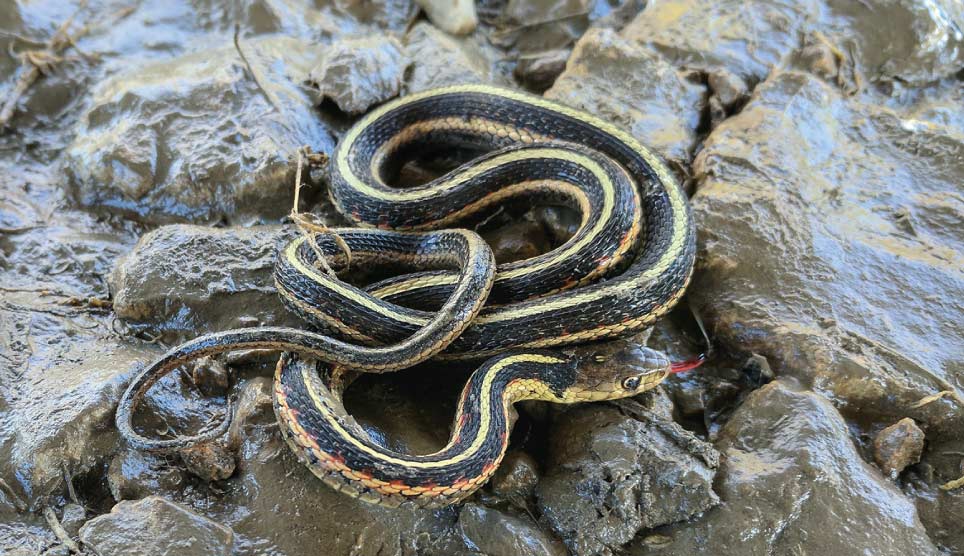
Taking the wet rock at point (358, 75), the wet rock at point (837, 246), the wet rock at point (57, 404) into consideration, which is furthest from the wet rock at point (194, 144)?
the wet rock at point (837, 246)

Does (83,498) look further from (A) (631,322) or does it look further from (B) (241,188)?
(A) (631,322)

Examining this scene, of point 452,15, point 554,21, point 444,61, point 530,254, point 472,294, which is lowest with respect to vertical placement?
point 530,254

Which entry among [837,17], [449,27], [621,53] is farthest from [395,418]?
[837,17]

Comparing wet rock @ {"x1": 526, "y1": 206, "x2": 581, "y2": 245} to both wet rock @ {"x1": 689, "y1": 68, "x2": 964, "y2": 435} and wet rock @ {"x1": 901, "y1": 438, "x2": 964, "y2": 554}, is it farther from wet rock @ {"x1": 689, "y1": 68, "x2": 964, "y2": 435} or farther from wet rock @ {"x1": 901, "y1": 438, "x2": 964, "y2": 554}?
wet rock @ {"x1": 901, "y1": 438, "x2": 964, "y2": 554}

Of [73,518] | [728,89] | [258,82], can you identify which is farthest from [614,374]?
[258,82]

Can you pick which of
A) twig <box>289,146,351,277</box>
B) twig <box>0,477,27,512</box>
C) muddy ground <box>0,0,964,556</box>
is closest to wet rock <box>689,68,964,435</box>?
muddy ground <box>0,0,964,556</box>

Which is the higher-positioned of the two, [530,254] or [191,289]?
[191,289]

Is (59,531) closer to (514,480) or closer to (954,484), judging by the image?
(514,480)
